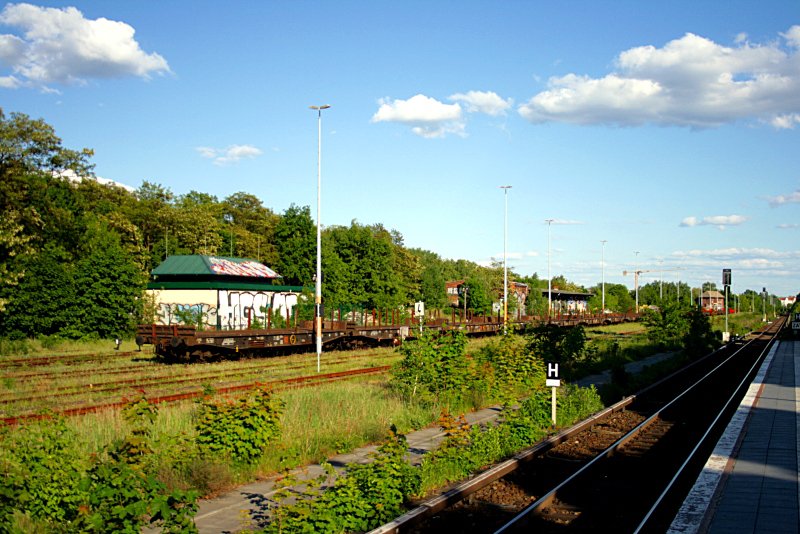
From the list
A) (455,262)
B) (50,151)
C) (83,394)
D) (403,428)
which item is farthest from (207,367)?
(455,262)

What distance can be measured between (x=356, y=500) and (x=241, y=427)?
3.61 m

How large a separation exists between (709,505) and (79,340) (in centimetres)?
3646

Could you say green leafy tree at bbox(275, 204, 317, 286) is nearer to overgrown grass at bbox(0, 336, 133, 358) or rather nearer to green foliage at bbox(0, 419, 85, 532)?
overgrown grass at bbox(0, 336, 133, 358)

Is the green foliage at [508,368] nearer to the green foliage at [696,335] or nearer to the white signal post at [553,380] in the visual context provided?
the white signal post at [553,380]

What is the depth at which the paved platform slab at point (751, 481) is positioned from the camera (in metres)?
8.09

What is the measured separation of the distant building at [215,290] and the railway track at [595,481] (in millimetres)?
28405

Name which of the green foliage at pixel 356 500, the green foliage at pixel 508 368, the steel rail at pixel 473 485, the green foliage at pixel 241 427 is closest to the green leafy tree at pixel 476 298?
the green foliage at pixel 508 368

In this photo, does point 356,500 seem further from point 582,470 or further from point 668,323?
point 668,323

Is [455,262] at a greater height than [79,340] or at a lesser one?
greater

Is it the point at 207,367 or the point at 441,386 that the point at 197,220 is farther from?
the point at 441,386

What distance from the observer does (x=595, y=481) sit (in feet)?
35.3

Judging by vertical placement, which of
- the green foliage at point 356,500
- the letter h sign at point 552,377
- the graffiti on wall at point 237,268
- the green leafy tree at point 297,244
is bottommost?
the green foliage at point 356,500

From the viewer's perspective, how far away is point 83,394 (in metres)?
18.1

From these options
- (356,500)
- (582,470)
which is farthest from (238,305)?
(356,500)
